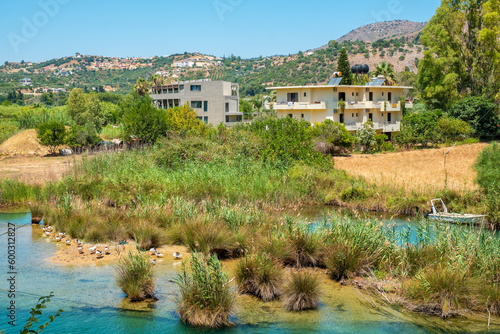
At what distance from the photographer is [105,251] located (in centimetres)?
1365

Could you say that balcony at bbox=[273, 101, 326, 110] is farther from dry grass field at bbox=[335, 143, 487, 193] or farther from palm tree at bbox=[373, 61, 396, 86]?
palm tree at bbox=[373, 61, 396, 86]

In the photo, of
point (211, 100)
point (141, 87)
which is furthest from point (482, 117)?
point (141, 87)

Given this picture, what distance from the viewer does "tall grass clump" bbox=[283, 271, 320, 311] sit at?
10.2m

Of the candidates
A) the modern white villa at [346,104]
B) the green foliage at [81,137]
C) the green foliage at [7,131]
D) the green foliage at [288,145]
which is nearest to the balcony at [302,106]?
the modern white villa at [346,104]

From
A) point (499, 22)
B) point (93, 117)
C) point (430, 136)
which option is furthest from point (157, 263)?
point (93, 117)

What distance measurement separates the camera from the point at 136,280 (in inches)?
411

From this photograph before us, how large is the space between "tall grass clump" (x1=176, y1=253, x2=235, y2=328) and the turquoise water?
204 mm

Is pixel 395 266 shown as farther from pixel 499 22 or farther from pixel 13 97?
pixel 13 97

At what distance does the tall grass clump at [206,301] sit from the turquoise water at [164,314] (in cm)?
20

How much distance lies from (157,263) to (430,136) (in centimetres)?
3420

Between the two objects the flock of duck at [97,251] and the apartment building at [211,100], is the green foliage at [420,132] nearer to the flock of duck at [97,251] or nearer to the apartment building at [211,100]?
the apartment building at [211,100]

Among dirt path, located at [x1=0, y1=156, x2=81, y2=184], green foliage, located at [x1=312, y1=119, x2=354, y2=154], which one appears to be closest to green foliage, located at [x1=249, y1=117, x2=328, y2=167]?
dirt path, located at [x1=0, y1=156, x2=81, y2=184]

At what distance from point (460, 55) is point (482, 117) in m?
7.97

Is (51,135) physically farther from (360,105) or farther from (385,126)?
(385,126)
